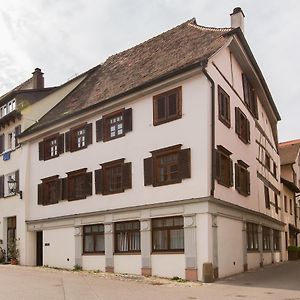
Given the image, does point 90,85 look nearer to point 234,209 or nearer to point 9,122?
point 9,122

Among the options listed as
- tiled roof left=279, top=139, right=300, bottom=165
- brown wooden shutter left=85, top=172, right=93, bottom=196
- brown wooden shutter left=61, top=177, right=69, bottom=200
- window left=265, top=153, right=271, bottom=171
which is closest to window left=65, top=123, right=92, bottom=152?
brown wooden shutter left=85, top=172, right=93, bottom=196

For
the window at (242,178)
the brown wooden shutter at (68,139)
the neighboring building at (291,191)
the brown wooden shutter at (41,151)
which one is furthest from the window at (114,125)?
the neighboring building at (291,191)

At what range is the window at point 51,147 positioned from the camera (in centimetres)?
2851

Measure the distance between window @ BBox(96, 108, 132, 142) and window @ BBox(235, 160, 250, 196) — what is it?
5828 mm

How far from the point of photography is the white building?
826 inches

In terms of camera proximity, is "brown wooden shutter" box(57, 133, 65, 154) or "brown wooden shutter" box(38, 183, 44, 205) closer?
"brown wooden shutter" box(57, 133, 65, 154)

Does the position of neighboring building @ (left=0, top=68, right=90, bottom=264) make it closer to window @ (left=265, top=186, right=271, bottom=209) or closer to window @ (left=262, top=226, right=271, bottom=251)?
window @ (left=265, top=186, right=271, bottom=209)

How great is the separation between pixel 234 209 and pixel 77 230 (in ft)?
27.0

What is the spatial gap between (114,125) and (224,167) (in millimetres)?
5792

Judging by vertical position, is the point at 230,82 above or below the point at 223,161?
above

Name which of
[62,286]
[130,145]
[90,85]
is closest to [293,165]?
[90,85]

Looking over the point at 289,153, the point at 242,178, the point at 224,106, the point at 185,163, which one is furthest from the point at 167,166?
the point at 289,153

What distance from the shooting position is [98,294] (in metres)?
15.7

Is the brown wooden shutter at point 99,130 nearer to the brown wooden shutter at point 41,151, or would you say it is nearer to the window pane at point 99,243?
the window pane at point 99,243
